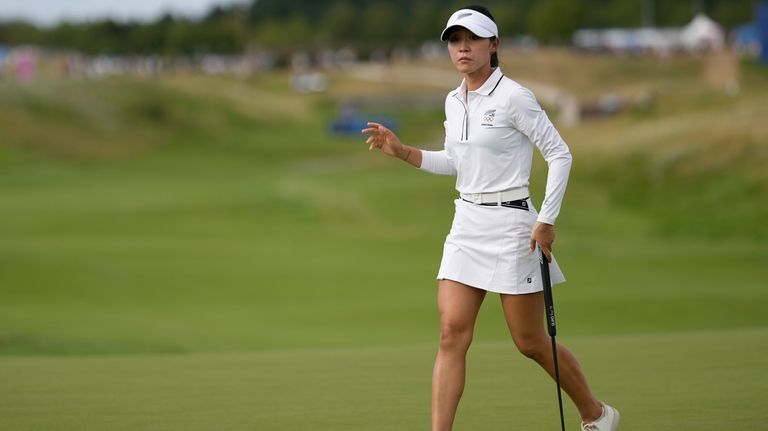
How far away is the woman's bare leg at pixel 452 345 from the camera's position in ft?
20.4

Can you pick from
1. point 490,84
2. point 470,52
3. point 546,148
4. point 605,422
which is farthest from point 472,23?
point 605,422

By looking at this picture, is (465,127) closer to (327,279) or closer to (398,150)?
(398,150)

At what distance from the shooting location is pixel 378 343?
1591cm

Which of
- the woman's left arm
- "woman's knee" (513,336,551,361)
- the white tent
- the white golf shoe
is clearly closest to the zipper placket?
the woman's left arm

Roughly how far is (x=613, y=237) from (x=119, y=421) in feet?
74.3

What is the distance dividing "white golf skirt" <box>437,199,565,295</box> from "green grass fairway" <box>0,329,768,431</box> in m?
1.01

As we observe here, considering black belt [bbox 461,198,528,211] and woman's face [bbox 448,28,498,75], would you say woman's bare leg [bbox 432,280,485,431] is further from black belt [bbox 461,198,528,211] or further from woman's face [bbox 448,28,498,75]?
woman's face [bbox 448,28,498,75]

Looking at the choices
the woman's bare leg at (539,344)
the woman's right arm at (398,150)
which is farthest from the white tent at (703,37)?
the woman's bare leg at (539,344)

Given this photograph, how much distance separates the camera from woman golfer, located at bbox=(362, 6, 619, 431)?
20.5ft

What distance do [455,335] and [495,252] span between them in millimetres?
413

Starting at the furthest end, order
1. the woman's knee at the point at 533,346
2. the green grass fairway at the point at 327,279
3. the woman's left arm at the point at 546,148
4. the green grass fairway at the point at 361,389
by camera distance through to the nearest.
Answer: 1. the green grass fairway at the point at 327,279
2. the green grass fairway at the point at 361,389
3. the woman's knee at the point at 533,346
4. the woman's left arm at the point at 546,148

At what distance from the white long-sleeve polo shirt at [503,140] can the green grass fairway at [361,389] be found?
138cm

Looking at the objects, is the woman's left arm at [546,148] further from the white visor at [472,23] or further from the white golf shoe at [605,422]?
the white golf shoe at [605,422]

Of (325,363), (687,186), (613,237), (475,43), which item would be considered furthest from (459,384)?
(687,186)
